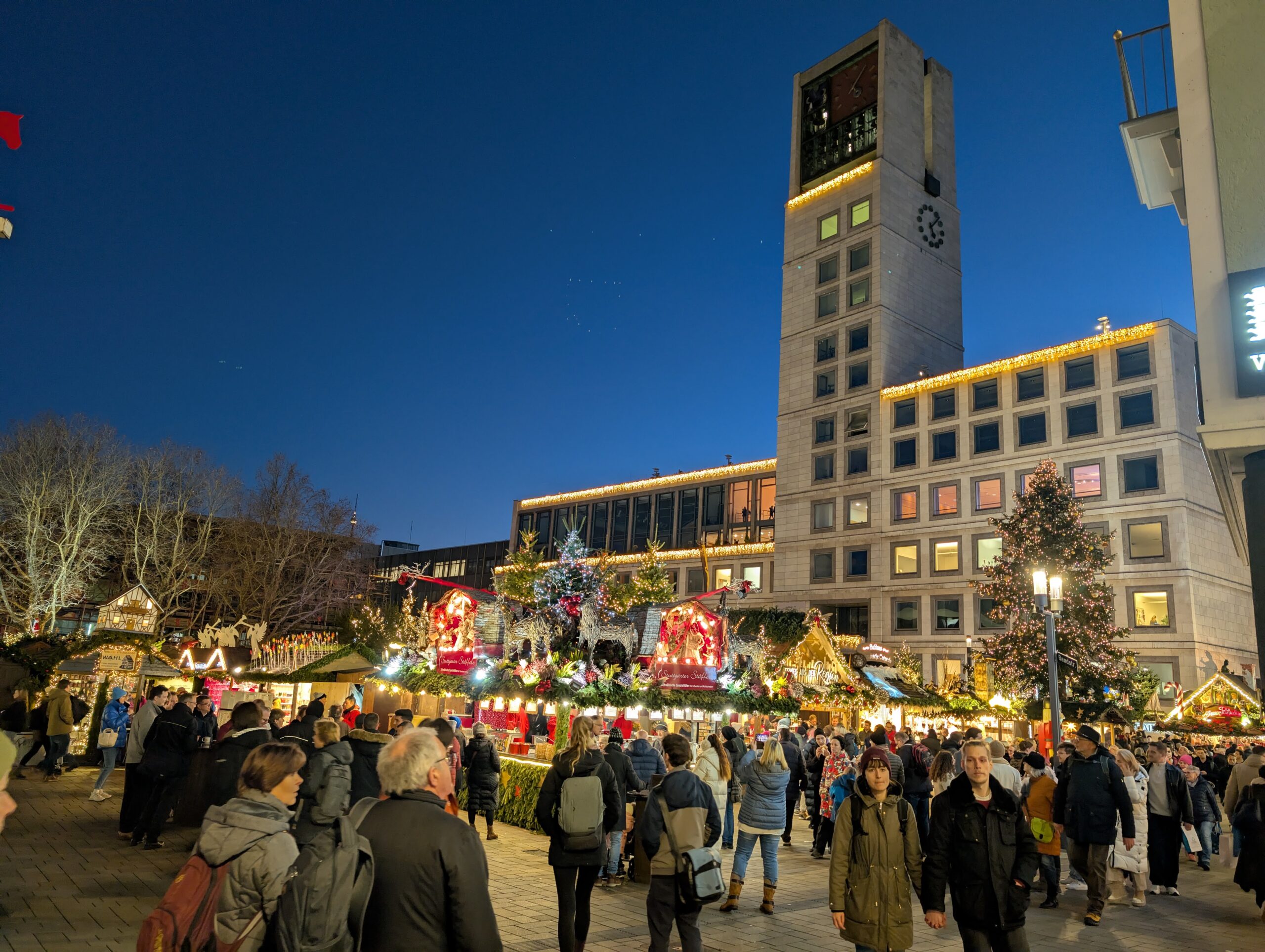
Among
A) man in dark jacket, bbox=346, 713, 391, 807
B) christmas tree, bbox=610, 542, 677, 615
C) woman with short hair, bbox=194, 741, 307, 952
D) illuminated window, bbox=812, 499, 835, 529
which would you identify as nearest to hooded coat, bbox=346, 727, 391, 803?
man in dark jacket, bbox=346, 713, 391, 807

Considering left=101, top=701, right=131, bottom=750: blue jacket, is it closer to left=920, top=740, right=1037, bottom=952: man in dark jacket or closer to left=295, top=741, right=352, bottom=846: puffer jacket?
left=295, top=741, right=352, bottom=846: puffer jacket

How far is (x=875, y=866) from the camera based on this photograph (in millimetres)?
5156

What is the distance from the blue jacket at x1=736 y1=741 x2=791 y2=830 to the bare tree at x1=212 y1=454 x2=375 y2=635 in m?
34.7

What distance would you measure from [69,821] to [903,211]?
5149 cm

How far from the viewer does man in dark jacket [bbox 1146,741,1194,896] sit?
11.0 m

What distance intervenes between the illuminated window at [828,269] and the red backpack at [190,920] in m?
52.4

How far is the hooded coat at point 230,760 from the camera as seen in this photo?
320 inches

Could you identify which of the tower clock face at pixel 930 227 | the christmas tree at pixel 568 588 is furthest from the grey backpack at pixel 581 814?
the tower clock face at pixel 930 227

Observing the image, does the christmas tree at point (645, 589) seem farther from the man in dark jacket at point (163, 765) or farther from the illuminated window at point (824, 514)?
the illuminated window at point (824, 514)

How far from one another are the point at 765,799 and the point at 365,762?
4.18 metres

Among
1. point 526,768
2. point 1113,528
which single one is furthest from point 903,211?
point 526,768

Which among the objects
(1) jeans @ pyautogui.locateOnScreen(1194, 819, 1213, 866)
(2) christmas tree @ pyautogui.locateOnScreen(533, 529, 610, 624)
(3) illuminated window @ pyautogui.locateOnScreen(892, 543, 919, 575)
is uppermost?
(3) illuminated window @ pyautogui.locateOnScreen(892, 543, 919, 575)

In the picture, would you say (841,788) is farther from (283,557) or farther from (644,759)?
(283,557)

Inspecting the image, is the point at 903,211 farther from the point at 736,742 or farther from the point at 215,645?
the point at 736,742
